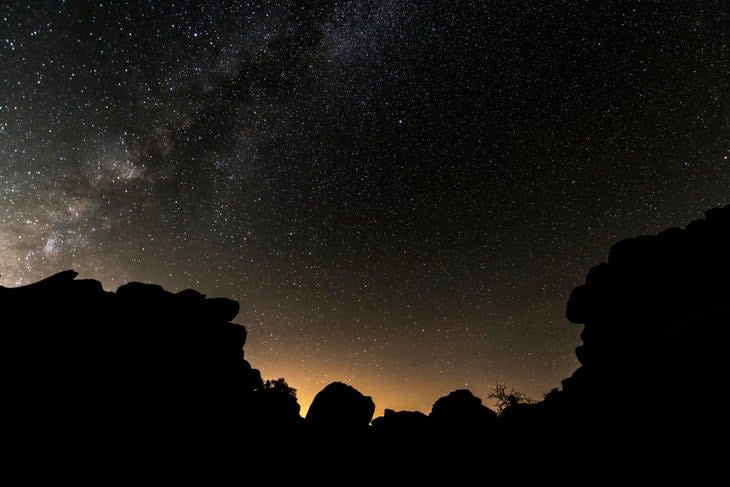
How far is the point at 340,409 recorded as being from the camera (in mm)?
29203

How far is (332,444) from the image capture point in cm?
2669

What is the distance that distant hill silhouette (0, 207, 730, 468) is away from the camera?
18.7 meters

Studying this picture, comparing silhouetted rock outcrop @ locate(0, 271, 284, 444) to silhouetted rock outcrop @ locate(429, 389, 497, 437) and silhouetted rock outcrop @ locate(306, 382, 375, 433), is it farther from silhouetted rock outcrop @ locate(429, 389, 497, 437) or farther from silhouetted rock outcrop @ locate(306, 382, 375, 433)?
silhouetted rock outcrop @ locate(429, 389, 497, 437)

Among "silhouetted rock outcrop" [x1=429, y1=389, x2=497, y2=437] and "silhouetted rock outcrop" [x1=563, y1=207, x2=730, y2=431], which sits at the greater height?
"silhouetted rock outcrop" [x1=563, y1=207, x2=730, y2=431]

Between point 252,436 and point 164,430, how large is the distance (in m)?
5.77

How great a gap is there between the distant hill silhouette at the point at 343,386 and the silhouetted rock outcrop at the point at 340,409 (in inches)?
4.4

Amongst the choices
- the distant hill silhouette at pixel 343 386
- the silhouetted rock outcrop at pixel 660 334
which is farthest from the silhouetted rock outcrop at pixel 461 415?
the silhouetted rock outcrop at pixel 660 334

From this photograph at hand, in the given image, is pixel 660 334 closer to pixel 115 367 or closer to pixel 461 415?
pixel 461 415

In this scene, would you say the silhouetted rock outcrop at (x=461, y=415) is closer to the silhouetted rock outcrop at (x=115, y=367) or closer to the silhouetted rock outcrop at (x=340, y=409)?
the silhouetted rock outcrop at (x=340, y=409)

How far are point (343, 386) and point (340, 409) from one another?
199 centimetres

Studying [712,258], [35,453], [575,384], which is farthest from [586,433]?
[35,453]

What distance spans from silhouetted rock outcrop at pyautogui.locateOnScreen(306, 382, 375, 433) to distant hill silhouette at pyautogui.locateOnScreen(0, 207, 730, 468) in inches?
4.4

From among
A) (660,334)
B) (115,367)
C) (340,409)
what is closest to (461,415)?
(340,409)

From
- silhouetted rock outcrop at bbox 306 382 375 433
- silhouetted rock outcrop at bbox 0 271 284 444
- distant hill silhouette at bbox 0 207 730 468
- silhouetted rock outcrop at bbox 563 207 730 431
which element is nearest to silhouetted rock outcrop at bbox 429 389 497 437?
distant hill silhouette at bbox 0 207 730 468
